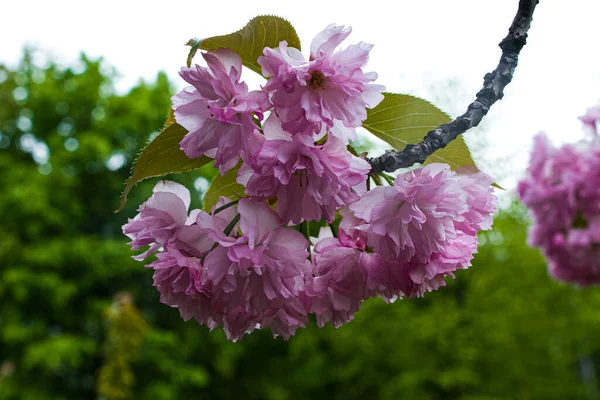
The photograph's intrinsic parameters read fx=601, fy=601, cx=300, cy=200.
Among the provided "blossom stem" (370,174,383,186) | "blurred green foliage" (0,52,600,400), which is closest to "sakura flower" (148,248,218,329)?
"blossom stem" (370,174,383,186)

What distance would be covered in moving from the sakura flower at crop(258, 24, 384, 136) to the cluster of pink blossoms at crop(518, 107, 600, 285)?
1.21 metres

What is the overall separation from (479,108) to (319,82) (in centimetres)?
19

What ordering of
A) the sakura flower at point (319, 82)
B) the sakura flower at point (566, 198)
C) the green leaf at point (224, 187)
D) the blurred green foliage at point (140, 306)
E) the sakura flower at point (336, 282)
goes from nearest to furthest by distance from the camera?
the sakura flower at point (319, 82), the sakura flower at point (336, 282), the green leaf at point (224, 187), the sakura flower at point (566, 198), the blurred green foliage at point (140, 306)

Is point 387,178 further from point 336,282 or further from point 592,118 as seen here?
point 592,118

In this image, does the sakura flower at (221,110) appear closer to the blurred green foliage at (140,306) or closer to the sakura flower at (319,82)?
the sakura flower at (319,82)

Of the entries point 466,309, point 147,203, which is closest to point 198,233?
point 147,203

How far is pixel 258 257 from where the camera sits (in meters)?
0.61

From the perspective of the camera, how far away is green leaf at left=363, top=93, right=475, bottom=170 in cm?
74

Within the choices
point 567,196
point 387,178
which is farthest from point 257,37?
point 567,196

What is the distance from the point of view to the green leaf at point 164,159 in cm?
70

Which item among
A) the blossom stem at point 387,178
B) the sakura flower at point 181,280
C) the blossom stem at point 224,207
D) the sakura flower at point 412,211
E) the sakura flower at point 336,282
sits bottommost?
the sakura flower at point 181,280

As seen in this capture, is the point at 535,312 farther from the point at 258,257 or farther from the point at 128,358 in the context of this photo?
the point at 258,257

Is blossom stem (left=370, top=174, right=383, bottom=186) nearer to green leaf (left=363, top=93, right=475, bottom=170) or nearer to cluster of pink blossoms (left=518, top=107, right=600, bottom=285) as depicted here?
green leaf (left=363, top=93, right=475, bottom=170)

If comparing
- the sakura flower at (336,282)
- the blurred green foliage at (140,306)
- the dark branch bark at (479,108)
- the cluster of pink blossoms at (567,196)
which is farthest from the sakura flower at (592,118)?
the blurred green foliage at (140,306)
